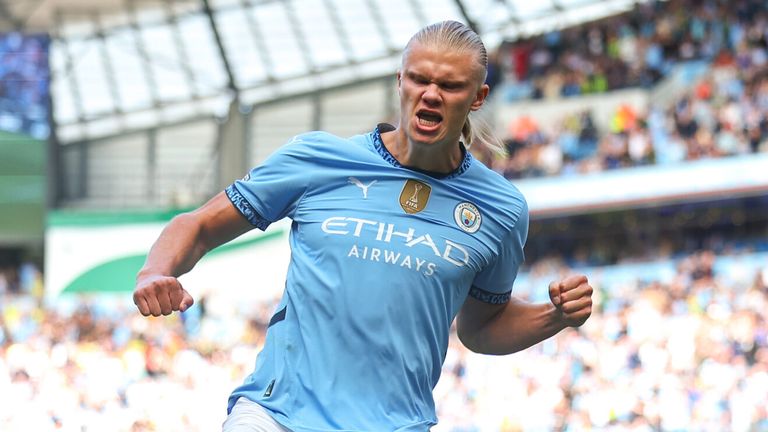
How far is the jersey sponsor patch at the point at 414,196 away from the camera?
3.71 meters

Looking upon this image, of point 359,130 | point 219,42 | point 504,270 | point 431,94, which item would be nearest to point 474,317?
point 504,270

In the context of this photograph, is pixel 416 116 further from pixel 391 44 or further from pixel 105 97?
pixel 105 97

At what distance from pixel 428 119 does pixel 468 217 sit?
36 cm

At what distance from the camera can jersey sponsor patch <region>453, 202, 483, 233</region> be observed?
3.74 m

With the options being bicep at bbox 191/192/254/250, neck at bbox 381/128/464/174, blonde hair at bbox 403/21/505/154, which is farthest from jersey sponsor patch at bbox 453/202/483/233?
bicep at bbox 191/192/254/250

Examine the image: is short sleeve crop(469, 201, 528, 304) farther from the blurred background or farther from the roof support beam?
the roof support beam

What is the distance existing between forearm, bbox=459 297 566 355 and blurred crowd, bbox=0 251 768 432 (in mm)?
11688

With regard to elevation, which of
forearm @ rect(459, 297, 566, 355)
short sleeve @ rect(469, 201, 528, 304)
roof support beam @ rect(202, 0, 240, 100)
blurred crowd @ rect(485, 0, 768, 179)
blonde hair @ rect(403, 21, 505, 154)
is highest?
roof support beam @ rect(202, 0, 240, 100)

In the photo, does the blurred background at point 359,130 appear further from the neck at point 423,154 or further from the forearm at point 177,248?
the forearm at point 177,248

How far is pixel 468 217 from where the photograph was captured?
12.3 feet

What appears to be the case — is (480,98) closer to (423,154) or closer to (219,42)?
(423,154)

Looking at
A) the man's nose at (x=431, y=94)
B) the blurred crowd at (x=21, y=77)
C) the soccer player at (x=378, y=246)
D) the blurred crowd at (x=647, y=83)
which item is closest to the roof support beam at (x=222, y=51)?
the blurred crowd at (x=21, y=77)

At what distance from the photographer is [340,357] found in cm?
352

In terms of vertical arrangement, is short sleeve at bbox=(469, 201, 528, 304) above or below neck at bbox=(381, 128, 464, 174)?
below
